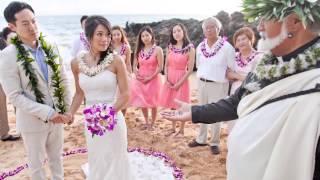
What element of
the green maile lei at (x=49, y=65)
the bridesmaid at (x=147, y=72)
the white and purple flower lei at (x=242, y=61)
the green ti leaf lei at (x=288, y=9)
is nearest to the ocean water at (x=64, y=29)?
the bridesmaid at (x=147, y=72)

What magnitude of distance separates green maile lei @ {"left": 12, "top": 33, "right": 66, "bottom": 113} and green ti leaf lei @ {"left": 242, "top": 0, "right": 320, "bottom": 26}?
223 cm

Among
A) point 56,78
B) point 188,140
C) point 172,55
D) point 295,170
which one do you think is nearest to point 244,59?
point 172,55

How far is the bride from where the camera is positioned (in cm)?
339

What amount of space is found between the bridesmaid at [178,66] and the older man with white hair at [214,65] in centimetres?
43

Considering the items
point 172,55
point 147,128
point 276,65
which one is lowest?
point 147,128

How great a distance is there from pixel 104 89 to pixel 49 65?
23.7 inches

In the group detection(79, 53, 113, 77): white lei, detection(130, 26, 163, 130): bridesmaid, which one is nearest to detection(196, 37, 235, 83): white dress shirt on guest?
detection(130, 26, 163, 130): bridesmaid

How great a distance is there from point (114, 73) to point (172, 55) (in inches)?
101

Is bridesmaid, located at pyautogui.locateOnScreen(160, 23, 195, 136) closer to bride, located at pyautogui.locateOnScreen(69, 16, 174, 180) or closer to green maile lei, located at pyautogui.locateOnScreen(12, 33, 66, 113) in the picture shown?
bride, located at pyautogui.locateOnScreen(69, 16, 174, 180)

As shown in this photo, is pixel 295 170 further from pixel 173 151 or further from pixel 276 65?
pixel 173 151

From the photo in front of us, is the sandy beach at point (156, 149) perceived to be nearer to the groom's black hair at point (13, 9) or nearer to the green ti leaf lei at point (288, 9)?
the groom's black hair at point (13, 9)

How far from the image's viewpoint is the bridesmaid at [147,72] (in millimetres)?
6109

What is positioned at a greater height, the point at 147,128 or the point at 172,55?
the point at 172,55

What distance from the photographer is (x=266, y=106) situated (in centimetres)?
175
